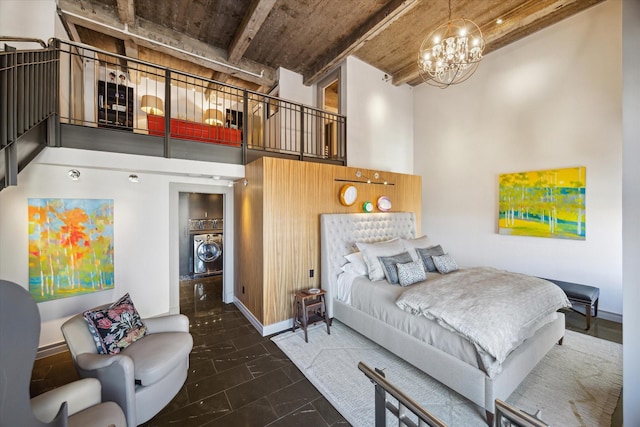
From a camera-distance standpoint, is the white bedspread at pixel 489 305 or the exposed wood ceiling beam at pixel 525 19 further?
the exposed wood ceiling beam at pixel 525 19

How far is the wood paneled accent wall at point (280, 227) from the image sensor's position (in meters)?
3.52

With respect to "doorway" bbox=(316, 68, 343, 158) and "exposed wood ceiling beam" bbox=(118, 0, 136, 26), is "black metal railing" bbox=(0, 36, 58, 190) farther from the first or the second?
"doorway" bbox=(316, 68, 343, 158)

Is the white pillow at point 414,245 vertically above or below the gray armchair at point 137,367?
above

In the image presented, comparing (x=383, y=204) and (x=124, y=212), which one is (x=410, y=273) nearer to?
(x=383, y=204)

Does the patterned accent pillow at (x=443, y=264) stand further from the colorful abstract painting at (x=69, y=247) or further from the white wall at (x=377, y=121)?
the colorful abstract painting at (x=69, y=247)

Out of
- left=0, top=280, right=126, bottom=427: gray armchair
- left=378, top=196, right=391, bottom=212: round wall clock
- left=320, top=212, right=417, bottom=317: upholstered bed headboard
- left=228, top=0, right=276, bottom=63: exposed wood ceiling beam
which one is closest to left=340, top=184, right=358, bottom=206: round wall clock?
left=320, top=212, right=417, bottom=317: upholstered bed headboard

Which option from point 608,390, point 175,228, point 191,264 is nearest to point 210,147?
point 175,228

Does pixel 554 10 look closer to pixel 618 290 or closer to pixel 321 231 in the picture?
pixel 618 290

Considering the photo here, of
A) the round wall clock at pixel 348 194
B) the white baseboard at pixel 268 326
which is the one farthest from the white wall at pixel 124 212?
the round wall clock at pixel 348 194

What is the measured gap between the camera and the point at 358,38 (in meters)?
4.59

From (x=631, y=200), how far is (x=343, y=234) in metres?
2.96

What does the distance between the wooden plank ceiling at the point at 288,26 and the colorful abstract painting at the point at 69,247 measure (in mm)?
3134

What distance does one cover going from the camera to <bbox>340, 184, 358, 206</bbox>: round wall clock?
4.19m

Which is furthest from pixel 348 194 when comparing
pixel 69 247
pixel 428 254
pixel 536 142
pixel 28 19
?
pixel 28 19
